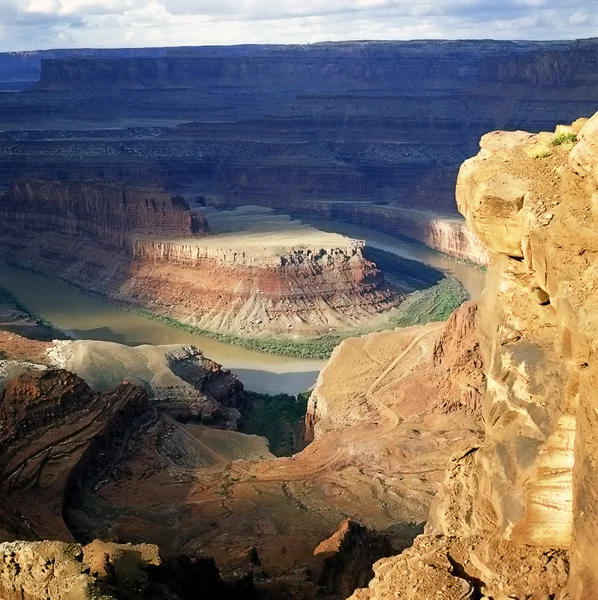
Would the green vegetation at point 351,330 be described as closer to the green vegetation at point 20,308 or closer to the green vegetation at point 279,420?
the green vegetation at point 20,308

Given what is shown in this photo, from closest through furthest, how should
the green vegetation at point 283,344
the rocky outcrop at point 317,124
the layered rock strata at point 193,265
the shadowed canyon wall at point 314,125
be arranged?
the green vegetation at point 283,344 → the layered rock strata at point 193,265 → the shadowed canyon wall at point 314,125 → the rocky outcrop at point 317,124

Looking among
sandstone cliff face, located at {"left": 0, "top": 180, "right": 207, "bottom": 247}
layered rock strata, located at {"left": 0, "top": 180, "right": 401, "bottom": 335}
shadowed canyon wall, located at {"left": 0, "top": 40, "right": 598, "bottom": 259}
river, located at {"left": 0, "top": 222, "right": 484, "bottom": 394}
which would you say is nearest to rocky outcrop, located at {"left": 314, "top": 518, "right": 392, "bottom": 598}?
river, located at {"left": 0, "top": 222, "right": 484, "bottom": 394}

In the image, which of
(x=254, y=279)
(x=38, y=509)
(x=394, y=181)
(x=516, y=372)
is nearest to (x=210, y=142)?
(x=394, y=181)

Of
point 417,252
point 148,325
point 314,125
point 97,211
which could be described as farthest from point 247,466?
point 314,125

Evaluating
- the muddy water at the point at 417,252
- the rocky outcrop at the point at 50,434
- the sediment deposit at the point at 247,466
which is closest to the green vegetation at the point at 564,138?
the sediment deposit at the point at 247,466

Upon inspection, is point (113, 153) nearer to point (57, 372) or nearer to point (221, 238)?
point (221, 238)

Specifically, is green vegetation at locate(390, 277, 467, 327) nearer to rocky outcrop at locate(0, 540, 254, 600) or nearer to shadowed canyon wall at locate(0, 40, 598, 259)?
shadowed canyon wall at locate(0, 40, 598, 259)
